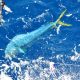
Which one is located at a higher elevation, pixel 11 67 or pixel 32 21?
pixel 32 21

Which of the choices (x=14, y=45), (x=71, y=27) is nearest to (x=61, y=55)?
A: (x=71, y=27)

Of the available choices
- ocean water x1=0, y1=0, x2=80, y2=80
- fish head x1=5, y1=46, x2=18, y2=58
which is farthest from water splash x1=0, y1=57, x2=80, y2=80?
fish head x1=5, y1=46, x2=18, y2=58

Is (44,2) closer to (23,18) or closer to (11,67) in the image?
(23,18)

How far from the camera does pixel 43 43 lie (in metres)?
4.21

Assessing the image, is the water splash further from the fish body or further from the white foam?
the fish body

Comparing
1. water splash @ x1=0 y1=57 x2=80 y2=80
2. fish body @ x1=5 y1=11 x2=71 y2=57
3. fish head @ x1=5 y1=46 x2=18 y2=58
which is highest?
fish body @ x1=5 y1=11 x2=71 y2=57

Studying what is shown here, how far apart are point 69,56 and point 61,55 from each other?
0.40 ft

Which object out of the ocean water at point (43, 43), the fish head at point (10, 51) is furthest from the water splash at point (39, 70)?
the fish head at point (10, 51)

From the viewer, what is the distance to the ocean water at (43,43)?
4035mm

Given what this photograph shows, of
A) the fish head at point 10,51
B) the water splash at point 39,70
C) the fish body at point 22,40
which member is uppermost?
the fish body at point 22,40

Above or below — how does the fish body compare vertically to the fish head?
above

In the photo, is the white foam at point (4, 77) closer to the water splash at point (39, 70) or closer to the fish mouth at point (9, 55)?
the water splash at point (39, 70)

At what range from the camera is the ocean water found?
404 centimetres

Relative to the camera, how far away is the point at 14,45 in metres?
3.97
